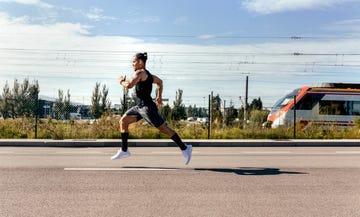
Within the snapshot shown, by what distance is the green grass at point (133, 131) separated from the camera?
14547mm

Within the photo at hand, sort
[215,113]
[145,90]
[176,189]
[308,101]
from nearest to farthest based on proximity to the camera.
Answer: [176,189]
[145,90]
[215,113]
[308,101]

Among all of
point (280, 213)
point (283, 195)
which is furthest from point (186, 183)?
point (280, 213)

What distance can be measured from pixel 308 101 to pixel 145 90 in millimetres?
18382

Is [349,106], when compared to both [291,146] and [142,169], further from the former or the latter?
[142,169]

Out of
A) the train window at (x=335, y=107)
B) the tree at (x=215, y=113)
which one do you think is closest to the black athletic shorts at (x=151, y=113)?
the tree at (x=215, y=113)

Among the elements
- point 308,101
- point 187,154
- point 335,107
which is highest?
point 308,101

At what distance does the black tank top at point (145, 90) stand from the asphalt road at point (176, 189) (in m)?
1.14

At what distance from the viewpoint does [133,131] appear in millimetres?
15109

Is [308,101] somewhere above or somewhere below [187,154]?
above

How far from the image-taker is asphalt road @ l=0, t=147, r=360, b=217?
390cm

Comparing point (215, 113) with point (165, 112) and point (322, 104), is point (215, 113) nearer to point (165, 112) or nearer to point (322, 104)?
point (165, 112)

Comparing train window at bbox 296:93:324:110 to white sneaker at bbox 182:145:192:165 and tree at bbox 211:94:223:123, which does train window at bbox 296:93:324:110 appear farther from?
white sneaker at bbox 182:145:192:165

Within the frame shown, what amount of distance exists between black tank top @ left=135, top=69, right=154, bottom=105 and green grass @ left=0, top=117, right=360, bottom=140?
808 cm

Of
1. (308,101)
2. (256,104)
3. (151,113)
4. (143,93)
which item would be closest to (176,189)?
(151,113)
